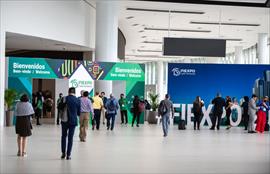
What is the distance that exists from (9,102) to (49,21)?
441 cm

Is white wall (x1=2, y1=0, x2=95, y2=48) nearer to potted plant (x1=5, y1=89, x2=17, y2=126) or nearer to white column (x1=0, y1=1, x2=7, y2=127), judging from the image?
white column (x1=0, y1=1, x2=7, y2=127)

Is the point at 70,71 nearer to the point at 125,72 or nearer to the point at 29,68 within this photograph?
the point at 29,68

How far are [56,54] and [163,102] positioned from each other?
59.4ft

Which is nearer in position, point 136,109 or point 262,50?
point 136,109

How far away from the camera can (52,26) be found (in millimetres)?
27000

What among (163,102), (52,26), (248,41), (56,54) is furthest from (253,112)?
(248,41)

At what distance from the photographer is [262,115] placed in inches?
981

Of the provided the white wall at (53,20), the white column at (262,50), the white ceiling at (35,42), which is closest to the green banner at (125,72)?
the white wall at (53,20)

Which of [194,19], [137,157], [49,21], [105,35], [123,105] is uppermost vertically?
[194,19]

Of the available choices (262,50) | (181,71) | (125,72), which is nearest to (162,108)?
(125,72)

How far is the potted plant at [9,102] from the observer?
24.6 meters

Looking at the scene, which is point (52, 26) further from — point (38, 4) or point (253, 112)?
point (253, 112)

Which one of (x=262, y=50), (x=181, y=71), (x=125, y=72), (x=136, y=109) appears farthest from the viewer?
(x=262, y=50)

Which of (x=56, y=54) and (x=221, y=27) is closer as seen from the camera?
(x=56, y=54)
